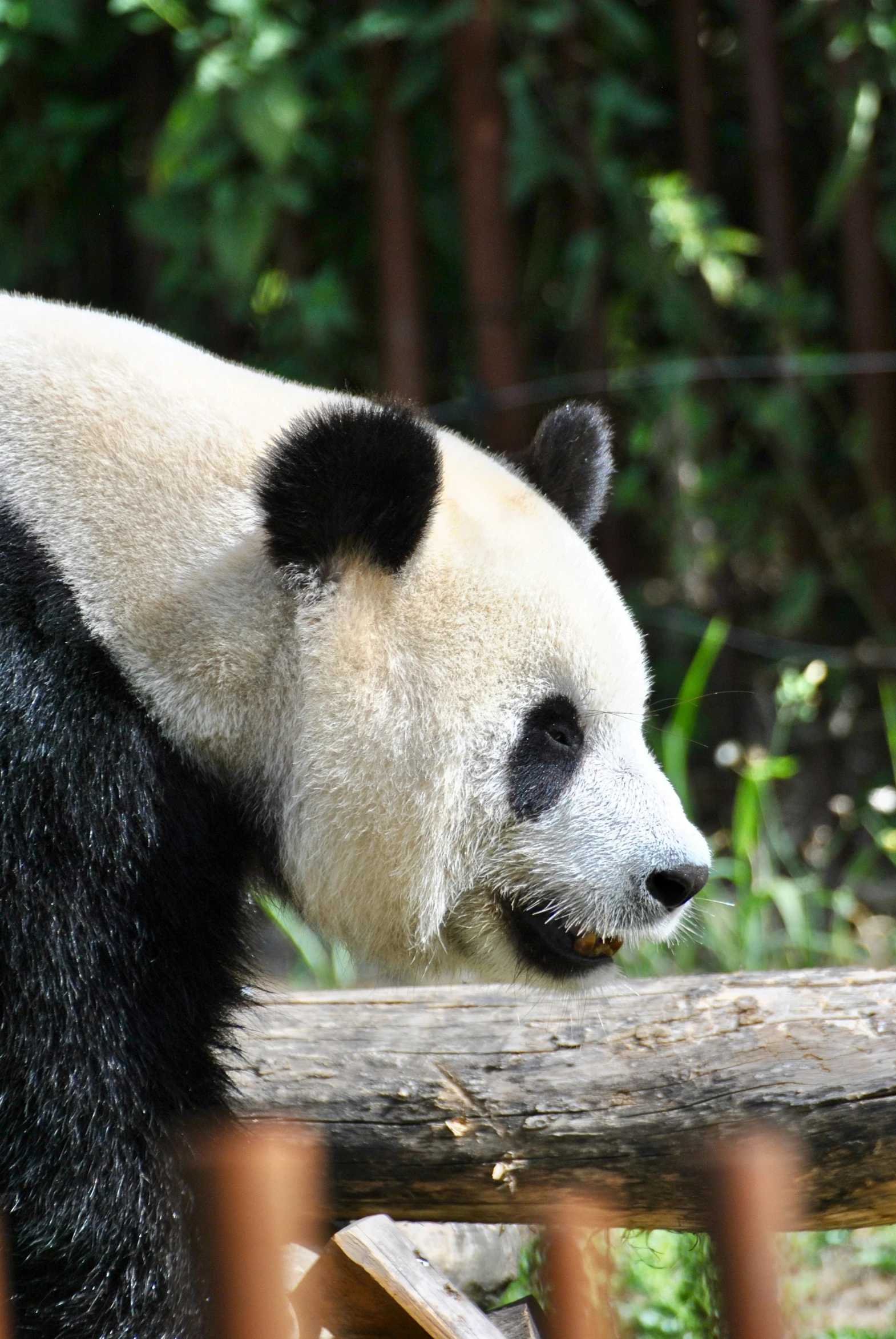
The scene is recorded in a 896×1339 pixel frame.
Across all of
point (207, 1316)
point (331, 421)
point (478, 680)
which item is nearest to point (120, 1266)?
point (207, 1316)

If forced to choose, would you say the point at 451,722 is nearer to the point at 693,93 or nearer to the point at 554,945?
the point at 554,945

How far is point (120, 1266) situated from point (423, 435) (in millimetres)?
1256

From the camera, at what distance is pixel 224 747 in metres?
2.18

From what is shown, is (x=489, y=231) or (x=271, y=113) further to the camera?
(x=489, y=231)


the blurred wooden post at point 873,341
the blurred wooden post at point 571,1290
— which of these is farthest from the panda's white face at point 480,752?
the blurred wooden post at point 873,341

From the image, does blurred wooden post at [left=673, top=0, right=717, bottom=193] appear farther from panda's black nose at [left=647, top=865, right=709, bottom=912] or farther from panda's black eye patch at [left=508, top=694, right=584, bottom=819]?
panda's black nose at [left=647, top=865, right=709, bottom=912]

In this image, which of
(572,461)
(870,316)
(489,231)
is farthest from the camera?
(489,231)

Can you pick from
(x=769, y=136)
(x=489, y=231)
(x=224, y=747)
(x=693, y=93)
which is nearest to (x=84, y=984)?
(x=224, y=747)

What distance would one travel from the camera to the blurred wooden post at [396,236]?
550cm

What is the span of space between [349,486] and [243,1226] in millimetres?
1103

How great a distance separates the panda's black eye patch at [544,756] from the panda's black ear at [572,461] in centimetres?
57

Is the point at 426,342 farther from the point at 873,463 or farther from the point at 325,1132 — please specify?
the point at 325,1132

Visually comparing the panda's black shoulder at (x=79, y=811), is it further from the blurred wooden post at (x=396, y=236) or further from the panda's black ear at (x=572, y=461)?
the blurred wooden post at (x=396, y=236)

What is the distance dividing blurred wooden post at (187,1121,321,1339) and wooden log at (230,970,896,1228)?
19 centimetres
